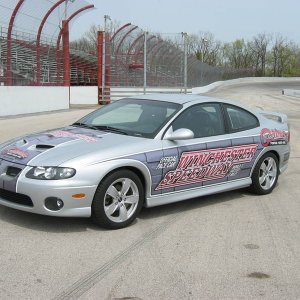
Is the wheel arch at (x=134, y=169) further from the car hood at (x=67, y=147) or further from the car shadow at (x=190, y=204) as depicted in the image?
the car shadow at (x=190, y=204)

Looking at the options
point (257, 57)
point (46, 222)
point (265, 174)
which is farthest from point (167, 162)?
point (257, 57)

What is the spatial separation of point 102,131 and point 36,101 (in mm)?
15651

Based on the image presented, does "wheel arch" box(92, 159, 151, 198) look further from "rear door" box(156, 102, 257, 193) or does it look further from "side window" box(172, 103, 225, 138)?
"side window" box(172, 103, 225, 138)

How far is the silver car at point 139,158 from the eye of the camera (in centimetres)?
475

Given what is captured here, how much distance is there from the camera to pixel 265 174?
22.5ft

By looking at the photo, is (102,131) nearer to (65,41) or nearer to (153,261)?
(153,261)

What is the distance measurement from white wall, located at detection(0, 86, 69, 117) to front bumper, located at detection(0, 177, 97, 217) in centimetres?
1412

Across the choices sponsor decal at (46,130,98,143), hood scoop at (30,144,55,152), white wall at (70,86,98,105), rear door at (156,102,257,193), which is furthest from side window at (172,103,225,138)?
white wall at (70,86,98,105)

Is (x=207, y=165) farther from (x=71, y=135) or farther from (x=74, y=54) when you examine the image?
(x=74, y=54)

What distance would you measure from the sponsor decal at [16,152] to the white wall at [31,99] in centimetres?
1355

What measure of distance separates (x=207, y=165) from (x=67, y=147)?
5.77 feet

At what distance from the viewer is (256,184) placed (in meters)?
6.71

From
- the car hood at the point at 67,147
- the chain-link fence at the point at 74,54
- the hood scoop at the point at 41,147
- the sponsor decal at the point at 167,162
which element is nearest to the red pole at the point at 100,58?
the chain-link fence at the point at 74,54

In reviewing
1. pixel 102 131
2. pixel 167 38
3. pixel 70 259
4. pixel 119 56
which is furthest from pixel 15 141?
pixel 167 38
